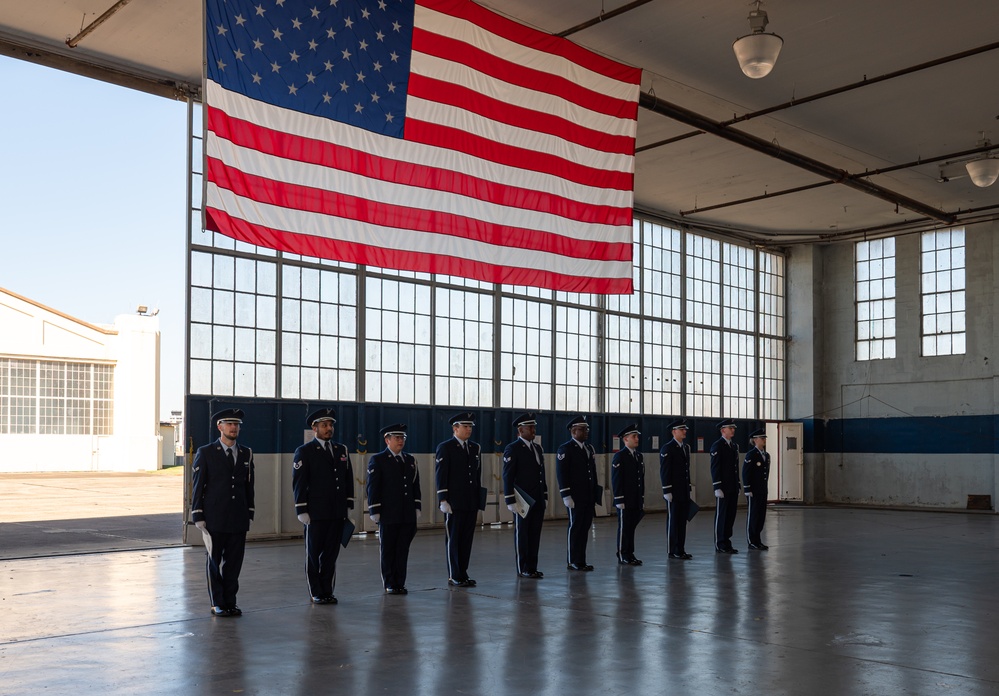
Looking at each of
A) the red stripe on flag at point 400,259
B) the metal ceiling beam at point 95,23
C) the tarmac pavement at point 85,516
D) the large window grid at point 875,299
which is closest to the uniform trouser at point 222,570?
the red stripe on flag at point 400,259

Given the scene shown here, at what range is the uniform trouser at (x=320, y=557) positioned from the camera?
808cm

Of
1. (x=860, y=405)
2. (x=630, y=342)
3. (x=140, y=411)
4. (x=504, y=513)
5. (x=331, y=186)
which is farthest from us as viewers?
(x=140, y=411)

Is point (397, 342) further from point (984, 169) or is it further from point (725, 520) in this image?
point (984, 169)

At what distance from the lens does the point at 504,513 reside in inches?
655

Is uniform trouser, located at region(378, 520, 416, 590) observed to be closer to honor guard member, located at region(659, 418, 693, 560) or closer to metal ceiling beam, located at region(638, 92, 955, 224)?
honor guard member, located at region(659, 418, 693, 560)

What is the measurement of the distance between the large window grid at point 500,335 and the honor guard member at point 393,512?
17.5 feet

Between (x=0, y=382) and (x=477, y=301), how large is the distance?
27.6 m

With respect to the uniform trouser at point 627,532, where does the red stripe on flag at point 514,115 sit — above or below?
above

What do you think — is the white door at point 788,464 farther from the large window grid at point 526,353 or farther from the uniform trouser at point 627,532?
the uniform trouser at point 627,532

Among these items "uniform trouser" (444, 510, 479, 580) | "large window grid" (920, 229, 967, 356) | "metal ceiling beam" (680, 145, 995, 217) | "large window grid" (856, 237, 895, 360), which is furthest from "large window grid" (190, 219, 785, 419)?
"uniform trouser" (444, 510, 479, 580)

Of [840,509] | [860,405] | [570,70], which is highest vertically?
[570,70]

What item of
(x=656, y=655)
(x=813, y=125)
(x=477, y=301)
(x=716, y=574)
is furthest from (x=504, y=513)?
(x=656, y=655)

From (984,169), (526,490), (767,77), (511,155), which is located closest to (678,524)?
(526,490)

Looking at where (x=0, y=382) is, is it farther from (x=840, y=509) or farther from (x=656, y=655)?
(x=656, y=655)
